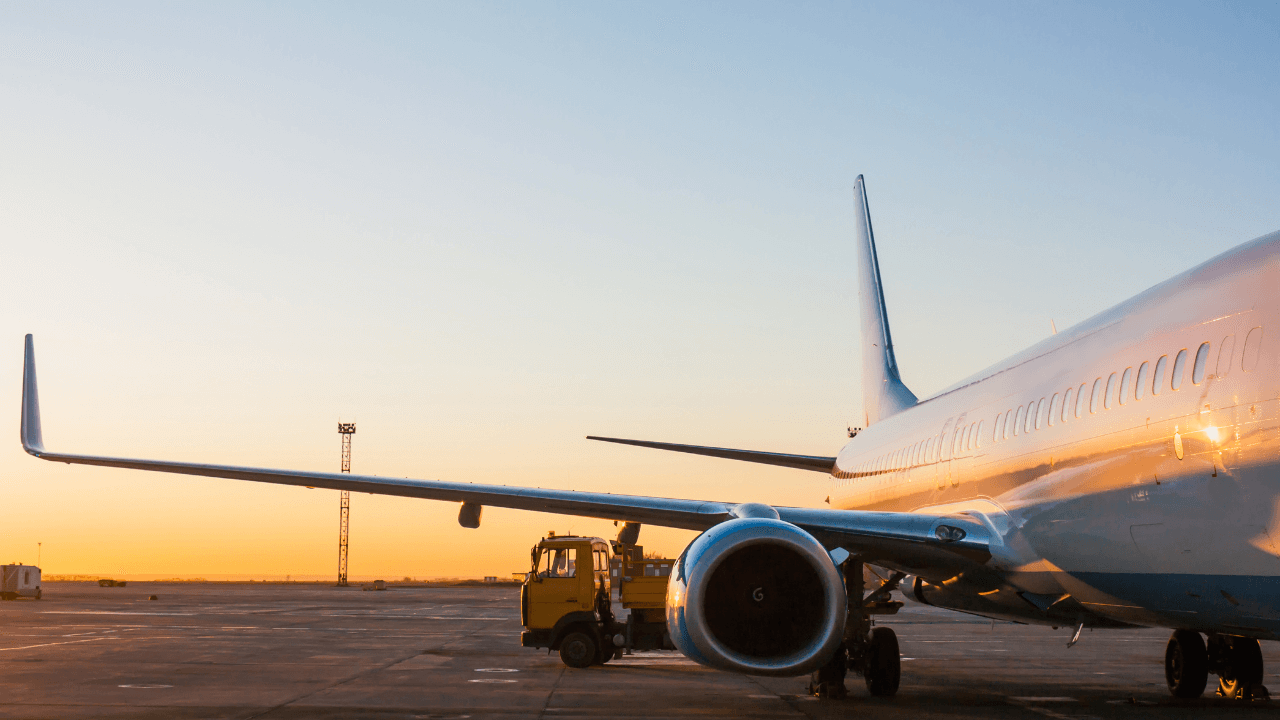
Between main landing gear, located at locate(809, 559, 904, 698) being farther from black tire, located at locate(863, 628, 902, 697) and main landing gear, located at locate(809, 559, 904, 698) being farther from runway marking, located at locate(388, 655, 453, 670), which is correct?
runway marking, located at locate(388, 655, 453, 670)

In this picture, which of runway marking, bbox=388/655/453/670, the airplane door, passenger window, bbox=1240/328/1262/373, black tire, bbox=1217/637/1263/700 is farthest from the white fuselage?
runway marking, bbox=388/655/453/670

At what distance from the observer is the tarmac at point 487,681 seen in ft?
43.1

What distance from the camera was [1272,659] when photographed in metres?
22.7

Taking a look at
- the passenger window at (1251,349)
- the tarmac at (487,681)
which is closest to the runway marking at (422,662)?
the tarmac at (487,681)

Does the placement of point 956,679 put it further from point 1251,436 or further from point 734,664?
point 1251,436

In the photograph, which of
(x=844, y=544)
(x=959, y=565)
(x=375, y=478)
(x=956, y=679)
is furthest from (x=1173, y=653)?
(x=375, y=478)

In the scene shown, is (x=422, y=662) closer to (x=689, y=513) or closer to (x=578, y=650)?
(x=578, y=650)

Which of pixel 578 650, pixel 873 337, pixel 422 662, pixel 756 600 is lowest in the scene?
pixel 422 662

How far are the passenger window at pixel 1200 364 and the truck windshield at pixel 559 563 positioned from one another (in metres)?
14.0

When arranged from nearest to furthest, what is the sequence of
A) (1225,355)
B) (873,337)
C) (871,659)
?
1. (1225,355)
2. (871,659)
3. (873,337)

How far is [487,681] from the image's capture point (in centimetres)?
1681

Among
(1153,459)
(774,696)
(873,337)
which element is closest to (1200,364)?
(1153,459)

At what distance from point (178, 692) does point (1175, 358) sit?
1177cm

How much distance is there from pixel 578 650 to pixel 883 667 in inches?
265
